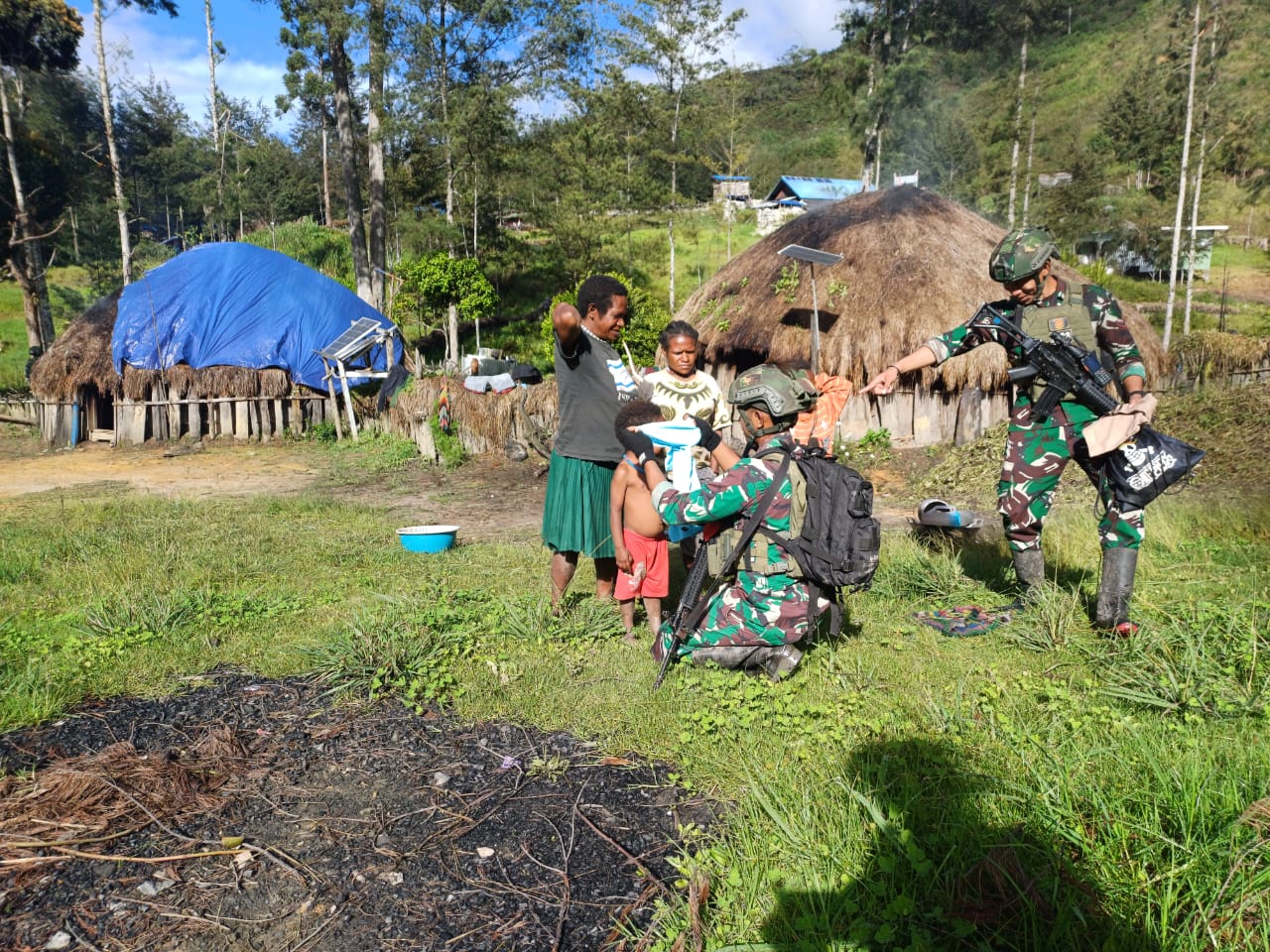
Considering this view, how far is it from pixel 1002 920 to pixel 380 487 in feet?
30.3

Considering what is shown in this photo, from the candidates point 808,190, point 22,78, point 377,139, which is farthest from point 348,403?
point 808,190

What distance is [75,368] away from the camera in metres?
14.3

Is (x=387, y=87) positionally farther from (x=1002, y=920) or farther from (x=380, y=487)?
(x=1002, y=920)

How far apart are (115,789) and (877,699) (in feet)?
9.37

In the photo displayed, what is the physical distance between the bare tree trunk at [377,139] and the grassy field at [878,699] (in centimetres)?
1706

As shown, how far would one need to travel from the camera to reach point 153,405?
1416 centimetres

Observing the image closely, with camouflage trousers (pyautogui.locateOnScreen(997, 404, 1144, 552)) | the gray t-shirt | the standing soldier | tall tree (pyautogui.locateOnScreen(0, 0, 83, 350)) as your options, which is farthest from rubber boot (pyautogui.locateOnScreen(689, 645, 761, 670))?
tall tree (pyautogui.locateOnScreen(0, 0, 83, 350))

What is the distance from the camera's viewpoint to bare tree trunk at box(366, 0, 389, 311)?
20.2 m

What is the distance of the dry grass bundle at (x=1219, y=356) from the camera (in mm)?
12594

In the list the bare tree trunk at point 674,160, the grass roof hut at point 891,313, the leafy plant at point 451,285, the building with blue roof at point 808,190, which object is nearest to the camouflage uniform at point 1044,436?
the grass roof hut at point 891,313

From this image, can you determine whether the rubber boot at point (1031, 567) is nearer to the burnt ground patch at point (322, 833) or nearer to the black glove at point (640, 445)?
the black glove at point (640, 445)

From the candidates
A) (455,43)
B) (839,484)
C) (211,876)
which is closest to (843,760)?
(839,484)

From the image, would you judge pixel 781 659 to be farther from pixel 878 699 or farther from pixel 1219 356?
pixel 1219 356

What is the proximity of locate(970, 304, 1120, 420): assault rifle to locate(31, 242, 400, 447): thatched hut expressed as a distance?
41.0 ft
